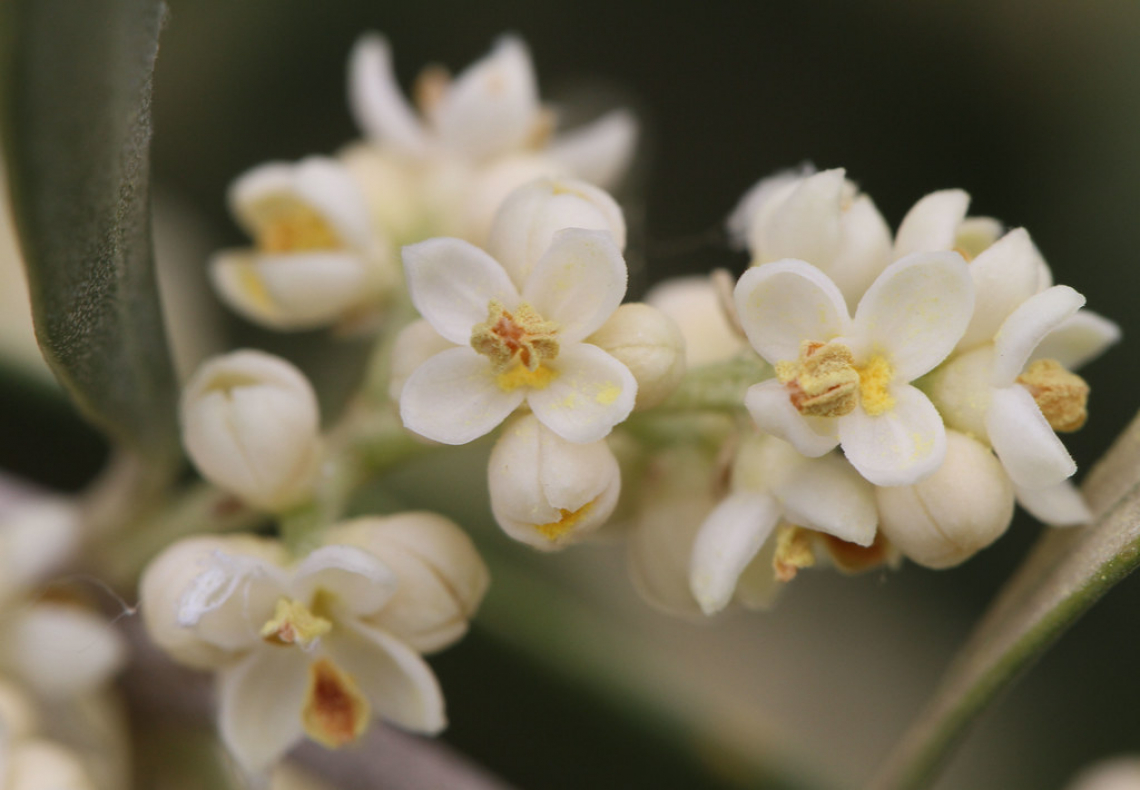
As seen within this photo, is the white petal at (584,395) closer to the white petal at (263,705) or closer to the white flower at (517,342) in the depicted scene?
the white flower at (517,342)

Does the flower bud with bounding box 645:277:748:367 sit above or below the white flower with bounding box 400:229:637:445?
below

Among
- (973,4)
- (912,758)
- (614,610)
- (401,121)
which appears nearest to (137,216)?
(401,121)

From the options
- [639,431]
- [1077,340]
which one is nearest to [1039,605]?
[1077,340]

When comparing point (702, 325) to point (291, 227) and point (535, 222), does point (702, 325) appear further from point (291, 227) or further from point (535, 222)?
point (291, 227)

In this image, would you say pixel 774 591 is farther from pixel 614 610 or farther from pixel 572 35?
pixel 572 35

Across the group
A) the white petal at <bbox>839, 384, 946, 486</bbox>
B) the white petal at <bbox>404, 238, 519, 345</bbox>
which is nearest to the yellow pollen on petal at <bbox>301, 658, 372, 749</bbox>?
the white petal at <bbox>404, 238, 519, 345</bbox>

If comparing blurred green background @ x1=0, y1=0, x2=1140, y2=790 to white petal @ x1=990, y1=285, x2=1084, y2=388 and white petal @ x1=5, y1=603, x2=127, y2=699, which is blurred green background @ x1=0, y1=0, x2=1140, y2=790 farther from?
white petal @ x1=990, y1=285, x2=1084, y2=388

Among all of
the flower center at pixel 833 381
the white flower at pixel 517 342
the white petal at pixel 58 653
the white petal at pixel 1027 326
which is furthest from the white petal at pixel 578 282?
the white petal at pixel 58 653
